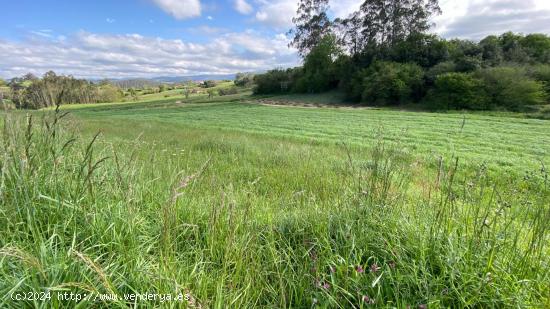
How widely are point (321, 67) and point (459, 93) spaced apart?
32517 mm

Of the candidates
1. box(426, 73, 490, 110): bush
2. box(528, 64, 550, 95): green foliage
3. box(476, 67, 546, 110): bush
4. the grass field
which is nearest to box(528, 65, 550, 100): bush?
box(528, 64, 550, 95): green foliage

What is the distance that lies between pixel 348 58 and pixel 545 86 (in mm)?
33750

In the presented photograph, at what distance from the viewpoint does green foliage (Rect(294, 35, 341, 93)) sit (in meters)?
60.8

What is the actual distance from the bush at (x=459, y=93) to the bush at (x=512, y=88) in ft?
3.16

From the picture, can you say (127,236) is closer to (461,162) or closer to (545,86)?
(461,162)

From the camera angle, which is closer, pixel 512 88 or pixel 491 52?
pixel 512 88

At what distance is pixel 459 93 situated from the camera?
3525cm

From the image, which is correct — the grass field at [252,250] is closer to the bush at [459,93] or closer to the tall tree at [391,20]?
the bush at [459,93]

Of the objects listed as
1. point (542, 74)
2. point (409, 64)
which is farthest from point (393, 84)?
point (542, 74)

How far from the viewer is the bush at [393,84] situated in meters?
42.4

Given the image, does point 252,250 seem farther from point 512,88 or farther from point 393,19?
point 393,19

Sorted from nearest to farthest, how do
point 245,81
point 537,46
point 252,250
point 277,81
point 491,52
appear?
1. point 252,250
2. point 491,52
3. point 537,46
4. point 277,81
5. point 245,81

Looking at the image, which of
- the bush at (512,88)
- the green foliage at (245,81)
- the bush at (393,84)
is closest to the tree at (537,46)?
the bush at (512,88)

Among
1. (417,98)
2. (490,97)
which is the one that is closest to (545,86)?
(490,97)
